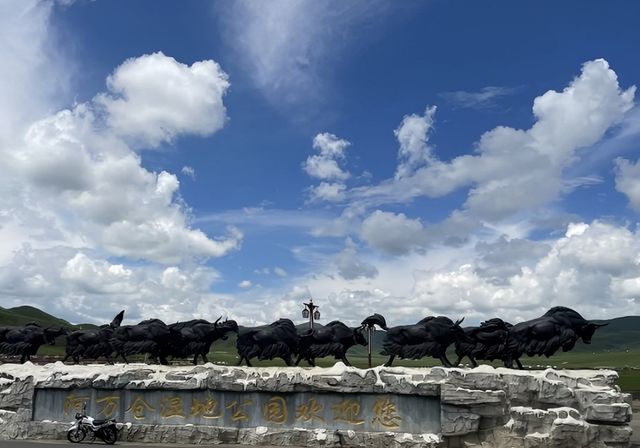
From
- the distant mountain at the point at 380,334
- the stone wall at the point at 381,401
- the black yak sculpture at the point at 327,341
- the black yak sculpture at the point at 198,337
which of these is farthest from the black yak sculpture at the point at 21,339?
the distant mountain at the point at 380,334

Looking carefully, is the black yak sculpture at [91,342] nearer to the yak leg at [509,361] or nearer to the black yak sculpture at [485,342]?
the black yak sculpture at [485,342]

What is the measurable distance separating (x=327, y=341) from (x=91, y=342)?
8549 mm

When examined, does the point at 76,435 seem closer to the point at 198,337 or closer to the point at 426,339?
the point at 198,337

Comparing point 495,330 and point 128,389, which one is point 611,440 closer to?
point 495,330

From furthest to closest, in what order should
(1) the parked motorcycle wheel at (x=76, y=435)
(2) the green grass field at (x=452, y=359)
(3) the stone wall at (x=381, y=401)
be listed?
(2) the green grass field at (x=452, y=359) → (1) the parked motorcycle wheel at (x=76, y=435) → (3) the stone wall at (x=381, y=401)

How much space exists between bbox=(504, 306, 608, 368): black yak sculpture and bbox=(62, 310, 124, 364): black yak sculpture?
12.7 m

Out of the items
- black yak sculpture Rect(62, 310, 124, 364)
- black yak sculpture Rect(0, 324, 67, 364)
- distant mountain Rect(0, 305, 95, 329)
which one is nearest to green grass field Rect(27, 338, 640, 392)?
black yak sculpture Rect(62, 310, 124, 364)

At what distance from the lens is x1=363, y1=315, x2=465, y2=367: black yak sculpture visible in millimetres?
15367

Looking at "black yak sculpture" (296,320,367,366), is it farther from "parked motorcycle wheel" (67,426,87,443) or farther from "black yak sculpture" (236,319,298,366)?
"parked motorcycle wheel" (67,426,87,443)

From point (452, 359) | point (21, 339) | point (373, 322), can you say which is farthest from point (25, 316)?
point (373, 322)

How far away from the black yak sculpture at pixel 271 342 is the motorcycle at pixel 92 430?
12.8 ft

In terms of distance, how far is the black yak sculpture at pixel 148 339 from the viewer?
59.3 feet

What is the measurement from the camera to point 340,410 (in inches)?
567

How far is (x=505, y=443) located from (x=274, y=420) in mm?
5597
